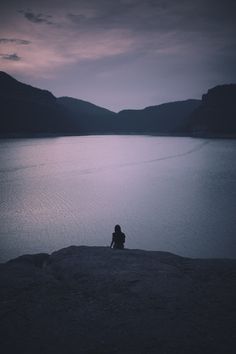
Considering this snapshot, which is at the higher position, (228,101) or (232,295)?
(228,101)

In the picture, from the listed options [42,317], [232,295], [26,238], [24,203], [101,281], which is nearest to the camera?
[42,317]

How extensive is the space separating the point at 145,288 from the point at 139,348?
240 centimetres

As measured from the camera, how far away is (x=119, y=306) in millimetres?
7324

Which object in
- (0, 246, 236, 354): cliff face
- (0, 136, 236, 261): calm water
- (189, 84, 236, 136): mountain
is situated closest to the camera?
(0, 246, 236, 354): cliff face

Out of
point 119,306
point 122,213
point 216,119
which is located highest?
point 216,119

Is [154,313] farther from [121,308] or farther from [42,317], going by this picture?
[42,317]

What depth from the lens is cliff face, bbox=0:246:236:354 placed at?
235 inches

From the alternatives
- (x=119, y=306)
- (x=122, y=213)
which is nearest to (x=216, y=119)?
(x=122, y=213)

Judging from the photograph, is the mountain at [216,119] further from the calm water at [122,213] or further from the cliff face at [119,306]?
the cliff face at [119,306]

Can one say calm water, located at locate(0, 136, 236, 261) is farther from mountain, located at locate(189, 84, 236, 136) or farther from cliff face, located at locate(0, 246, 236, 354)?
mountain, located at locate(189, 84, 236, 136)

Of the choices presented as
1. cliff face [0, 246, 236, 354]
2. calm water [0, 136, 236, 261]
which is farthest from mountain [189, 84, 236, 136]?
cliff face [0, 246, 236, 354]

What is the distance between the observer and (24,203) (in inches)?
1008

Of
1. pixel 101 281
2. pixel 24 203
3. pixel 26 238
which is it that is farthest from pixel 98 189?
pixel 101 281

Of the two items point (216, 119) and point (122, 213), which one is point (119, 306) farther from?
point (216, 119)
